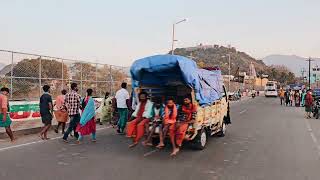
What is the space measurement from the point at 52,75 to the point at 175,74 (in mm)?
10607

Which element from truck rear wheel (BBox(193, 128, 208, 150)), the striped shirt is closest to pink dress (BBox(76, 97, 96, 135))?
the striped shirt

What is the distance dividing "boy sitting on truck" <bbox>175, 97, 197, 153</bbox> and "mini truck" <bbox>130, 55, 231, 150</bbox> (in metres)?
0.12

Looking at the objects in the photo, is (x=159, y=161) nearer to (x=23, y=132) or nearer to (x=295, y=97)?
(x=23, y=132)

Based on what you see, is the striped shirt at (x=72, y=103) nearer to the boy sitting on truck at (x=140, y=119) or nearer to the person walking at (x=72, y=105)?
the person walking at (x=72, y=105)

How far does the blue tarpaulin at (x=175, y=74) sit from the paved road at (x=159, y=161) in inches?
62.9

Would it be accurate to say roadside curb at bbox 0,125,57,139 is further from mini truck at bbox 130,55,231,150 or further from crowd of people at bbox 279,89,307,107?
crowd of people at bbox 279,89,307,107

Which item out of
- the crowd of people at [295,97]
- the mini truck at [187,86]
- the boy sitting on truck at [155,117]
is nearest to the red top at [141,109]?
the boy sitting on truck at [155,117]

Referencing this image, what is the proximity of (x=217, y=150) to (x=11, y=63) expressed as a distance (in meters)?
10.4

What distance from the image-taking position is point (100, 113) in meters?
17.7

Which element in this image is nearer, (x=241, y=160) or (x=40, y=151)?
(x=241, y=160)

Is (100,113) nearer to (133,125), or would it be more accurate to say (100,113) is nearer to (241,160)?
(133,125)

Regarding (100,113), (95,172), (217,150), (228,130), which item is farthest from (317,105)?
(95,172)

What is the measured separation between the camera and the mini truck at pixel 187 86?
36.0 ft

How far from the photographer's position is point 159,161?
952cm
